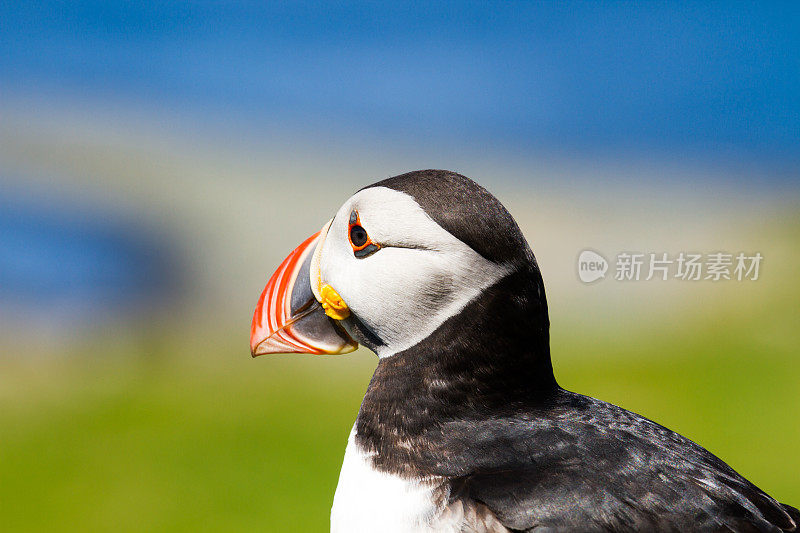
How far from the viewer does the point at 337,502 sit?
1688mm

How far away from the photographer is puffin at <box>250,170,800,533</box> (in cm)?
142

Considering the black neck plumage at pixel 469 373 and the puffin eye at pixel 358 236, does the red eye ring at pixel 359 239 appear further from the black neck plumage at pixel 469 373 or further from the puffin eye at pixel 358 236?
the black neck plumage at pixel 469 373

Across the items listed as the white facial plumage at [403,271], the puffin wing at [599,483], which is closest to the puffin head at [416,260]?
the white facial plumage at [403,271]

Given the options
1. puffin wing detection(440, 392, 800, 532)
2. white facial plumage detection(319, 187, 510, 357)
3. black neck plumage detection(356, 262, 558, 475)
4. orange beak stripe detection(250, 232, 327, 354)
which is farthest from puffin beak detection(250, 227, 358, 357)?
puffin wing detection(440, 392, 800, 532)

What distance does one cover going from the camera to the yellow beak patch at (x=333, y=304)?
1784mm

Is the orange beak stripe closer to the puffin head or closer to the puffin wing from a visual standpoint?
the puffin head

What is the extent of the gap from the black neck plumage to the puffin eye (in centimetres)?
25

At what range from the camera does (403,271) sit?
5.28 ft

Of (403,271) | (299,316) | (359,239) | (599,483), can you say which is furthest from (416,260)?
(599,483)

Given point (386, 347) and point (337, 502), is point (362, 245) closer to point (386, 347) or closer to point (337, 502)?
point (386, 347)

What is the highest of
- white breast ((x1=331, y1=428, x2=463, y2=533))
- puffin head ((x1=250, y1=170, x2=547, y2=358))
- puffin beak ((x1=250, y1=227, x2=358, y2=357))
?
puffin head ((x1=250, y1=170, x2=547, y2=358))

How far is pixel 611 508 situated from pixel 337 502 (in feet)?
1.98

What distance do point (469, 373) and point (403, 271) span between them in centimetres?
25

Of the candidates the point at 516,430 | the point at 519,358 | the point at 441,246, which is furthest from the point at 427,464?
the point at 441,246
